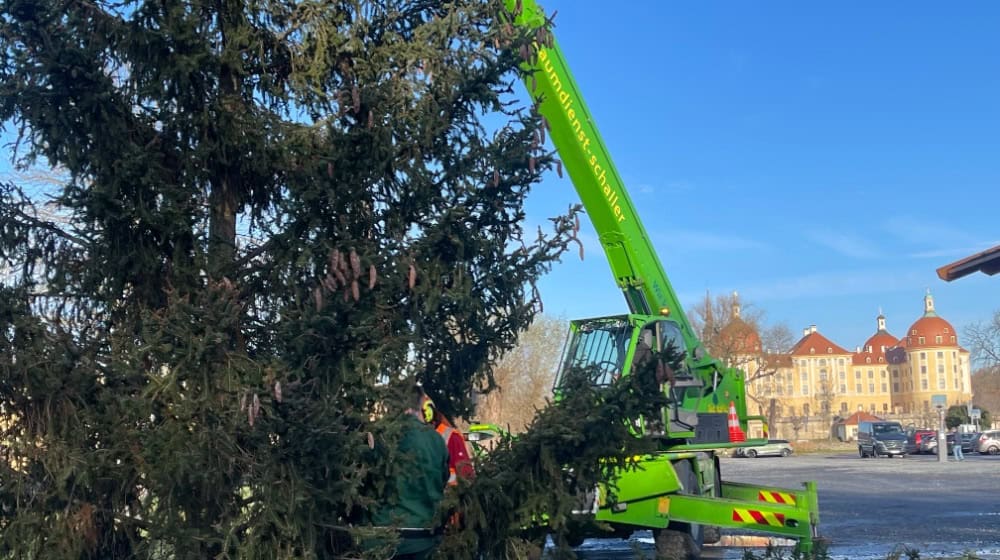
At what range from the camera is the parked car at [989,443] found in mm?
54125

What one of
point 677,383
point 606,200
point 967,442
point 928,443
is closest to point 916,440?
point 928,443

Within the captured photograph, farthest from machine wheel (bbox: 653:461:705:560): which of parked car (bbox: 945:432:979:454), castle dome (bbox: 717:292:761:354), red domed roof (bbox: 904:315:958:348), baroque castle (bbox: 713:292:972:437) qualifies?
red domed roof (bbox: 904:315:958:348)

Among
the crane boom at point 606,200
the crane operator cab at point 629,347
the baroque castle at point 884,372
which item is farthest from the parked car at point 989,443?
the baroque castle at point 884,372

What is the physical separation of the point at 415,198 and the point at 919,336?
16068 cm

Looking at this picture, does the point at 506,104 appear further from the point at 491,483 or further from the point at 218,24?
the point at 491,483

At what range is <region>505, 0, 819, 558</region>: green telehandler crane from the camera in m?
10.5

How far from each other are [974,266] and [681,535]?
4250mm

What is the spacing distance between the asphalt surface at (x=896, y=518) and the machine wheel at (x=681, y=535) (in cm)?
31

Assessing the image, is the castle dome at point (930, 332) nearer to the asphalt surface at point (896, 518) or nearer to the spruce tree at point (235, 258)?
the asphalt surface at point (896, 518)

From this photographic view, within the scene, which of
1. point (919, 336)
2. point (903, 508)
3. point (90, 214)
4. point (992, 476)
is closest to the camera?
point (90, 214)

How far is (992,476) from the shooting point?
102 ft

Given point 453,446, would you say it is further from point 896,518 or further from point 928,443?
point 928,443

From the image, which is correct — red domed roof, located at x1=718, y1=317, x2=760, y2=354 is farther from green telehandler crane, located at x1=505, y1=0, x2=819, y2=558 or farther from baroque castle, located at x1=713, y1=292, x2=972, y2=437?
baroque castle, located at x1=713, y1=292, x2=972, y2=437

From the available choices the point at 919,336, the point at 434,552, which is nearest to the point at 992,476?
the point at 434,552
